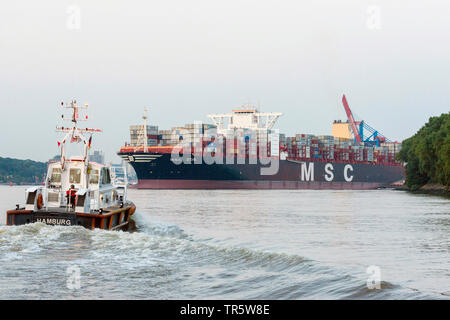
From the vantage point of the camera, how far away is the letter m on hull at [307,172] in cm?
11842

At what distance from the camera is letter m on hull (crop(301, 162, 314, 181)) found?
118419 mm

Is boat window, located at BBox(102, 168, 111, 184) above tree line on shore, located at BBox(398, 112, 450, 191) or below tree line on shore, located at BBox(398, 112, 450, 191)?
below

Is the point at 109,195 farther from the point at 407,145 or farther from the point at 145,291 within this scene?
the point at 407,145

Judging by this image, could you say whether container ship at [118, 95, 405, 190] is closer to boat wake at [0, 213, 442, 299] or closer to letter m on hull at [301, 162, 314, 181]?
letter m on hull at [301, 162, 314, 181]

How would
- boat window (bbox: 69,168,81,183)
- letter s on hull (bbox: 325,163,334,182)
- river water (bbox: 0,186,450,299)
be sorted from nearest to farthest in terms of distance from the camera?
river water (bbox: 0,186,450,299), boat window (bbox: 69,168,81,183), letter s on hull (bbox: 325,163,334,182)

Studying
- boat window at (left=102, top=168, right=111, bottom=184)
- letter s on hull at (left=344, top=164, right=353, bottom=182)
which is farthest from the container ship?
boat window at (left=102, top=168, right=111, bottom=184)

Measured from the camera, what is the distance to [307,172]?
11956 cm

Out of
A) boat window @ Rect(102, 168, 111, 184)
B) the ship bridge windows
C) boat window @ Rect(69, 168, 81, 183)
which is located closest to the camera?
boat window @ Rect(69, 168, 81, 183)

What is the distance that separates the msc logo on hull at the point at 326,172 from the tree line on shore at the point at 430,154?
2294cm

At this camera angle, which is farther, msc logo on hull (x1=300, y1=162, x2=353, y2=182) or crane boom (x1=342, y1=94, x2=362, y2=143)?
crane boom (x1=342, y1=94, x2=362, y2=143)

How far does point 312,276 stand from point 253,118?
111 m

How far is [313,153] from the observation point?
12600 cm

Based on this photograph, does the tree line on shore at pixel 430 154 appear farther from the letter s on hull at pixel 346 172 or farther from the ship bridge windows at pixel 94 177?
the ship bridge windows at pixel 94 177

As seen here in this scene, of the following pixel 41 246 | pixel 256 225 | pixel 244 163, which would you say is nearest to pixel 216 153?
pixel 244 163
